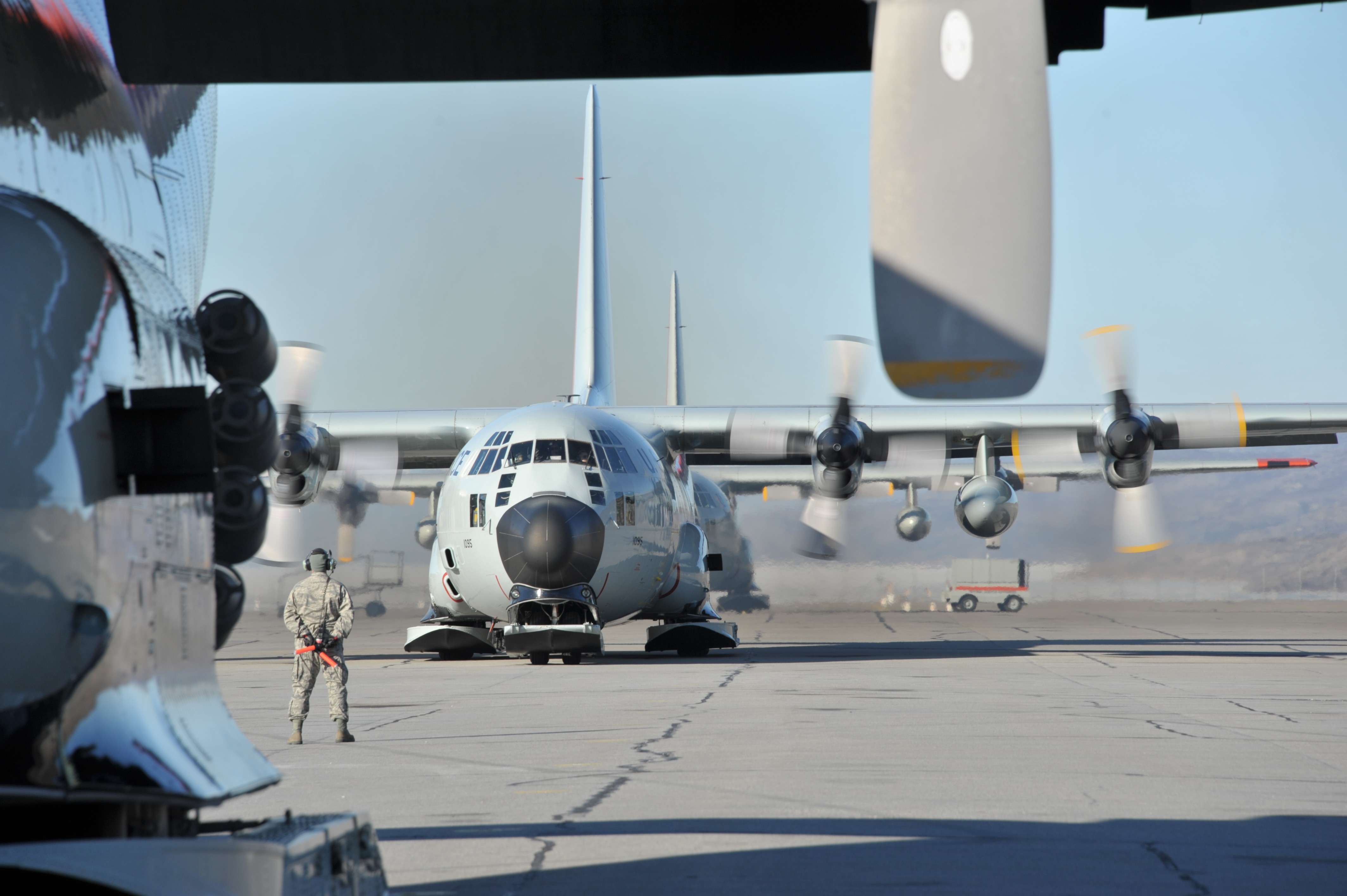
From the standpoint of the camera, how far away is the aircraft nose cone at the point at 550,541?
18719 mm

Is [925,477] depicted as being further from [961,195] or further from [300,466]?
[961,195]

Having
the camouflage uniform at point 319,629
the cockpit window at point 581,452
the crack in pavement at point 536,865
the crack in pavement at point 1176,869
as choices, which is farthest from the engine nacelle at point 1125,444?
the crack in pavement at point 536,865

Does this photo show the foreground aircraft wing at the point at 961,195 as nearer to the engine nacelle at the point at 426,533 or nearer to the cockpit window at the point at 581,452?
the cockpit window at the point at 581,452

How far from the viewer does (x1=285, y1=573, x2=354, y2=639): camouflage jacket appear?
39.0ft

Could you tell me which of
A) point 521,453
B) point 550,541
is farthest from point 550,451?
point 550,541

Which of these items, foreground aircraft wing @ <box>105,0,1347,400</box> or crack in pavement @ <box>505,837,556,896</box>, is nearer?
foreground aircraft wing @ <box>105,0,1347,400</box>

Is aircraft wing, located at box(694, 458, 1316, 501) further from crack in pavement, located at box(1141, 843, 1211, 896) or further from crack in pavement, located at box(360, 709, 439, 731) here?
crack in pavement, located at box(1141, 843, 1211, 896)

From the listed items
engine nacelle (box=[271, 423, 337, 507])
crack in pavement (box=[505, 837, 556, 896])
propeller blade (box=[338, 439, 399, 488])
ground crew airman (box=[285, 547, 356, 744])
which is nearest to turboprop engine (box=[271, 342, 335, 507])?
engine nacelle (box=[271, 423, 337, 507])

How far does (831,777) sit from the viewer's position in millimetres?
Answer: 9188

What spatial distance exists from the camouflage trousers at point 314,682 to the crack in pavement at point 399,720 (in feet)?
3.09

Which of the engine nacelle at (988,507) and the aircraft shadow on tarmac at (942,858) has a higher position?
the engine nacelle at (988,507)

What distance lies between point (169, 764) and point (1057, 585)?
56.9 metres

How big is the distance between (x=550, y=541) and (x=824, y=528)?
21.8ft

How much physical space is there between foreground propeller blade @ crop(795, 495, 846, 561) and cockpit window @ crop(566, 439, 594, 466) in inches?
203
